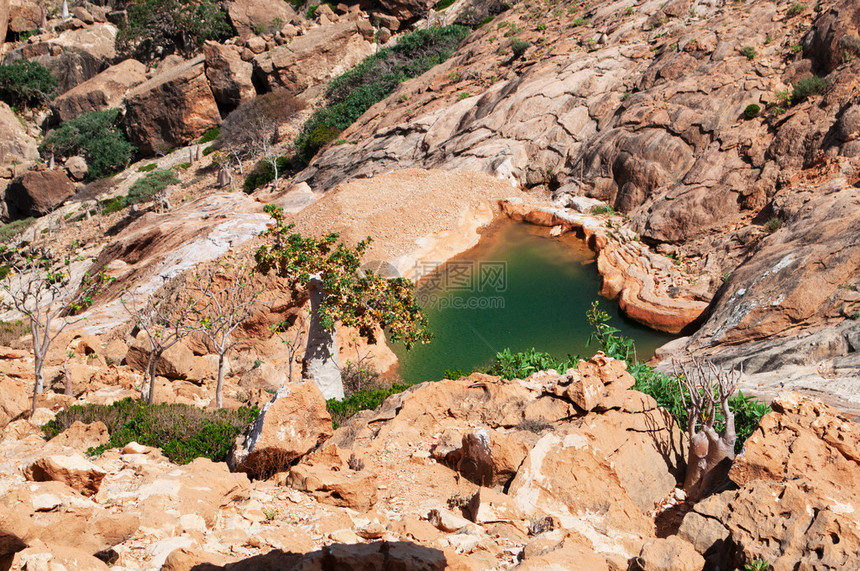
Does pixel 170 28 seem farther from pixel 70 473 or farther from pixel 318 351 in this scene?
pixel 70 473

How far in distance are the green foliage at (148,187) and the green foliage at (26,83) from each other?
21.2m

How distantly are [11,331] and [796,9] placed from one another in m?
31.6

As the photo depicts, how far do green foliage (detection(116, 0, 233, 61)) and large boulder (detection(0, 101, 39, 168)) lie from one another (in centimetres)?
1256

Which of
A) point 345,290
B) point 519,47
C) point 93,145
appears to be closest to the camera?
point 345,290

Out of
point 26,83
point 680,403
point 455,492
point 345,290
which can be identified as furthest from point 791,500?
point 26,83

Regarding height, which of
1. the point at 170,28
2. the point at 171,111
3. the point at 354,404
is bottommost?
the point at 354,404

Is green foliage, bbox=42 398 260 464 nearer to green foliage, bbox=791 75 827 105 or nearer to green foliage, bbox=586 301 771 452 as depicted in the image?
green foliage, bbox=586 301 771 452

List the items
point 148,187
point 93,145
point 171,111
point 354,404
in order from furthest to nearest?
1. point 171,111
2. point 93,145
3. point 148,187
4. point 354,404

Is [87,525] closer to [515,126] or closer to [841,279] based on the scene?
[841,279]

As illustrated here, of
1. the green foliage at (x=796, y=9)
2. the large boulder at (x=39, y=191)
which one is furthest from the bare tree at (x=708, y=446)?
the large boulder at (x=39, y=191)

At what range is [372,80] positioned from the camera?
42.4 metres

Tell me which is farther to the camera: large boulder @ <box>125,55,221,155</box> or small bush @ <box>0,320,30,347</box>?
large boulder @ <box>125,55,221,155</box>

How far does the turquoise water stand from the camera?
16703 mm

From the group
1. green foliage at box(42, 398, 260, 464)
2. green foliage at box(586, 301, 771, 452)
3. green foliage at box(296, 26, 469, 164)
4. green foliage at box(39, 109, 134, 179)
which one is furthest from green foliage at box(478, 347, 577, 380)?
green foliage at box(39, 109, 134, 179)
